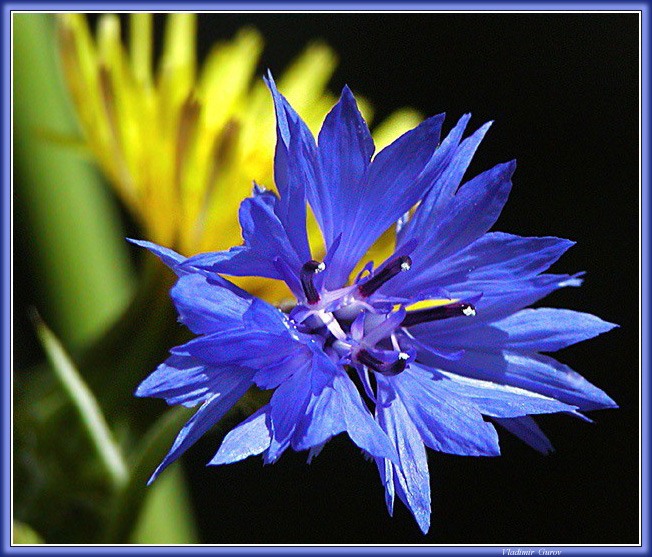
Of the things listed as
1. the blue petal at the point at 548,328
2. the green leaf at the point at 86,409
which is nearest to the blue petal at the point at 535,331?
the blue petal at the point at 548,328

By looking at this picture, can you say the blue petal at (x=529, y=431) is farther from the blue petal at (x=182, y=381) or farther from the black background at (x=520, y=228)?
the black background at (x=520, y=228)

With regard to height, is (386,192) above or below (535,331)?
above

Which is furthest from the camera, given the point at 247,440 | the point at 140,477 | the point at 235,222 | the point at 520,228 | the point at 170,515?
the point at 520,228

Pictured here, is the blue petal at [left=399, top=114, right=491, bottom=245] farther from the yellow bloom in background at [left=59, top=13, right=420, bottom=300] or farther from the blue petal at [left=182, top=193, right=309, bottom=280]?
the yellow bloom in background at [left=59, top=13, right=420, bottom=300]

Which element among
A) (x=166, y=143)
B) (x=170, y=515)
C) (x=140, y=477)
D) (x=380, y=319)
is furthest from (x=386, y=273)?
(x=170, y=515)

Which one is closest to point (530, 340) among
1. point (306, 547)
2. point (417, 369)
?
point (417, 369)

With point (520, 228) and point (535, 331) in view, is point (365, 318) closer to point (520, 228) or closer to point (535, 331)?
point (535, 331)
